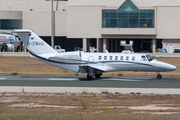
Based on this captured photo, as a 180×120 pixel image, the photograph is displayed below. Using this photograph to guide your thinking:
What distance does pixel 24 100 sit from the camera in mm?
17984

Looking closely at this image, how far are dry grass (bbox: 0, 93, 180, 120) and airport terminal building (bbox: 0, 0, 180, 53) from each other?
5973 centimetres

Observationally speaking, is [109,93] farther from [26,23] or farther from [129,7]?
[26,23]

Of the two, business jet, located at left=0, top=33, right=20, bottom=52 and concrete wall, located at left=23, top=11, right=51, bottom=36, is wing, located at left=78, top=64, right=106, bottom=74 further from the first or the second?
concrete wall, located at left=23, top=11, right=51, bottom=36

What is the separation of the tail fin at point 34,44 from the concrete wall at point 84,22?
50497 mm

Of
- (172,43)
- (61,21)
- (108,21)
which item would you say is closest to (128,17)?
(108,21)

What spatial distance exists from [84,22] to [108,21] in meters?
6.13

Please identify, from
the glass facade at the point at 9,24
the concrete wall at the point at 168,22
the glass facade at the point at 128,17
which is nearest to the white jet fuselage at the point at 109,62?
the glass facade at the point at 128,17

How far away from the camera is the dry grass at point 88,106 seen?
42.5 feet

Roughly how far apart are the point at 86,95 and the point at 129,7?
60486 millimetres

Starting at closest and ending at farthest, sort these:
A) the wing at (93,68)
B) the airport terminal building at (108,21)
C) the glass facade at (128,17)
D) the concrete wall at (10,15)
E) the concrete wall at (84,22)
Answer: the wing at (93,68) < the glass facade at (128,17) < the airport terminal building at (108,21) < the concrete wall at (84,22) < the concrete wall at (10,15)

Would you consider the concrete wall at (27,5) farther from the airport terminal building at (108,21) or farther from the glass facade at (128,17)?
the glass facade at (128,17)

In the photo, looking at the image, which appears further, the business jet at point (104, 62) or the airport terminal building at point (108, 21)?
the airport terminal building at point (108, 21)

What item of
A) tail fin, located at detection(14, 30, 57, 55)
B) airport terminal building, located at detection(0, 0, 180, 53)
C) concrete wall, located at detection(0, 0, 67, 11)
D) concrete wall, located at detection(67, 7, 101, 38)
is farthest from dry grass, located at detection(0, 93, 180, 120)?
concrete wall, located at detection(0, 0, 67, 11)

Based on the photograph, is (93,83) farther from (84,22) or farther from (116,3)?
(116,3)
